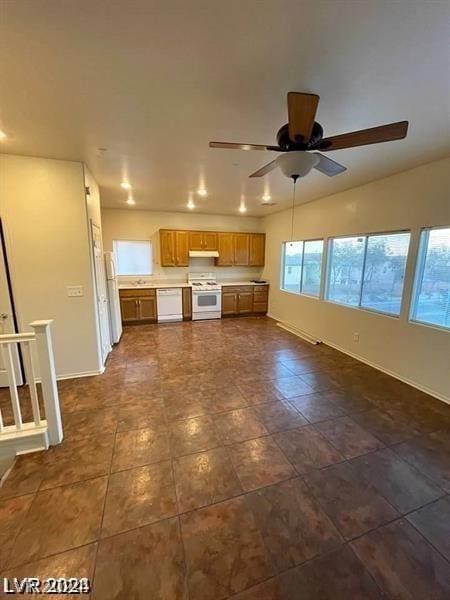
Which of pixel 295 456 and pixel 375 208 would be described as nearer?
pixel 295 456

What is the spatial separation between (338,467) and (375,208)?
3.40m

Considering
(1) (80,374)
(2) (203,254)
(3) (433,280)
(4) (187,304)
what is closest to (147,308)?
(4) (187,304)

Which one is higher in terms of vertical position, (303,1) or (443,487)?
(303,1)

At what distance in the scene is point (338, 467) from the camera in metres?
2.00

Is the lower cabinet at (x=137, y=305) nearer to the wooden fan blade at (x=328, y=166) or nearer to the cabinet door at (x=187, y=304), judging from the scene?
the cabinet door at (x=187, y=304)

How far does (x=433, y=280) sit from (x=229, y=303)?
14.3 feet

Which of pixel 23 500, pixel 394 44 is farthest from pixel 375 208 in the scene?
pixel 23 500

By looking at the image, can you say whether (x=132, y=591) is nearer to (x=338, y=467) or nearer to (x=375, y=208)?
(x=338, y=467)

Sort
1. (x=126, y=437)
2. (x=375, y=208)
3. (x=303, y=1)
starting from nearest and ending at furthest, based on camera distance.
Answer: (x=303, y=1)
(x=126, y=437)
(x=375, y=208)

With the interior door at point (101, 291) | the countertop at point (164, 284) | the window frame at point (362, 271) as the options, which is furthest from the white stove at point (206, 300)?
the window frame at point (362, 271)

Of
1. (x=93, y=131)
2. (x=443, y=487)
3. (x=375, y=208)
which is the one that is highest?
(x=93, y=131)

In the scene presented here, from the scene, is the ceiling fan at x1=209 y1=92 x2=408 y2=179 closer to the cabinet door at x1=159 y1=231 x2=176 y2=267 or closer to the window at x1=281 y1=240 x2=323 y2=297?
the window at x1=281 y1=240 x2=323 y2=297

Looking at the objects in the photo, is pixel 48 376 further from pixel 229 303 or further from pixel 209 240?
pixel 209 240

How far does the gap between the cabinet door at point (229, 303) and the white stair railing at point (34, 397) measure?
474 centimetres
